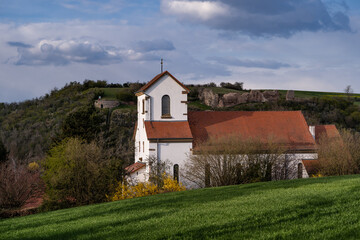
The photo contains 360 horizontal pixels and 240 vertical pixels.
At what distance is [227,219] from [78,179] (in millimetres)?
20240

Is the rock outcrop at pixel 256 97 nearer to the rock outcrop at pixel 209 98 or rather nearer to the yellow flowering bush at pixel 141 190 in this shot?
the rock outcrop at pixel 209 98

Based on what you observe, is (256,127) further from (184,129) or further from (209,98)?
(209,98)

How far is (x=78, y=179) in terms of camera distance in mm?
30578

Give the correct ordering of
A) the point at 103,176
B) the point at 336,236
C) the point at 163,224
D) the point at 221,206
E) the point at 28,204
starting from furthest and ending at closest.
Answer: the point at 28,204, the point at 103,176, the point at 221,206, the point at 163,224, the point at 336,236

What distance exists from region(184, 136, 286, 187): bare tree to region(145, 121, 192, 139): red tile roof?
1.87m

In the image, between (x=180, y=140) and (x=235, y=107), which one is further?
(x=235, y=107)

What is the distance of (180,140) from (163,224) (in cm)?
2478

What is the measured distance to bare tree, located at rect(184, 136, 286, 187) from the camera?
1344 inches

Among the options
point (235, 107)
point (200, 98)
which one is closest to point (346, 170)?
point (235, 107)

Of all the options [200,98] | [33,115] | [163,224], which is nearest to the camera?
[163,224]

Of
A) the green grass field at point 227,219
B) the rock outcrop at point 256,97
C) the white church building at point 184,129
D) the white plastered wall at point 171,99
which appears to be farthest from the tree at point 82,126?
the rock outcrop at point 256,97

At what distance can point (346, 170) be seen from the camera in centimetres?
3619

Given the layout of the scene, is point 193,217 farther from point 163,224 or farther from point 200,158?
point 200,158

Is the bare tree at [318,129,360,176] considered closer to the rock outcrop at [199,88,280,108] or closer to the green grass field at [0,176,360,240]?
the green grass field at [0,176,360,240]
